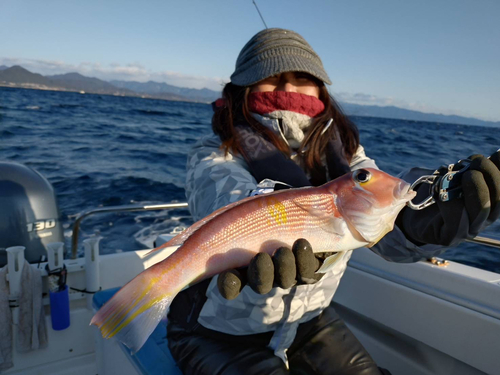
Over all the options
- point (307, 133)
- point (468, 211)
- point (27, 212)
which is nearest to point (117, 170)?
point (27, 212)

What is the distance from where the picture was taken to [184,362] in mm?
2152

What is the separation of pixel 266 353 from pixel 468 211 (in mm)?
1302

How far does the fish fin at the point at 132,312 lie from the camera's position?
1439 millimetres

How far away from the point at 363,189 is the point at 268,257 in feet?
1.70

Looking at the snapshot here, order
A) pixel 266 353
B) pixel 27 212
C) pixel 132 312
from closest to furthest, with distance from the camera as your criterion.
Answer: pixel 132 312, pixel 266 353, pixel 27 212

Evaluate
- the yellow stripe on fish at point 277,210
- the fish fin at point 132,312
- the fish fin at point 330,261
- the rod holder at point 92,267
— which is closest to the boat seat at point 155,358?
the rod holder at point 92,267

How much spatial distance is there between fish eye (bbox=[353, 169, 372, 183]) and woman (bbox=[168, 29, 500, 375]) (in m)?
0.36

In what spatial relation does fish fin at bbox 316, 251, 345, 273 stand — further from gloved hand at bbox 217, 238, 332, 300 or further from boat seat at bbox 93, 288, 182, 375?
boat seat at bbox 93, 288, 182, 375

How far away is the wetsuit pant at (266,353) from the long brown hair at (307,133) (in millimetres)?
1116

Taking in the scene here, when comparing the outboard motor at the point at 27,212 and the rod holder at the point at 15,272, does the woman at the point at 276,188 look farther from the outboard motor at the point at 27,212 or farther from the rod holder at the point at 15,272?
the outboard motor at the point at 27,212

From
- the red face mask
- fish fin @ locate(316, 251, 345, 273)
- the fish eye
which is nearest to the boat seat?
fish fin @ locate(316, 251, 345, 273)

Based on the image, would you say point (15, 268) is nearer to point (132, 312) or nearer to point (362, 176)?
point (132, 312)

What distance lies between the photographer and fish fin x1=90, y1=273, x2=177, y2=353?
1439mm

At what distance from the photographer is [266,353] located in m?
Result: 2.08
